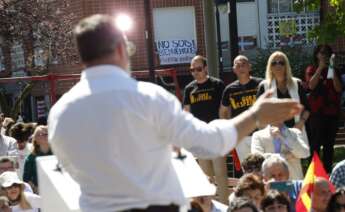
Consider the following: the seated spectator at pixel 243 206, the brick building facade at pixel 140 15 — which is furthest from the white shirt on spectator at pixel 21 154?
the brick building facade at pixel 140 15

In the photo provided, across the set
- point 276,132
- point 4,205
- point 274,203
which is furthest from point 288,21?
point 274,203

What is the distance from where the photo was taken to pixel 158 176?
3.72m

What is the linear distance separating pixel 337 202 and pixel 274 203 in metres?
0.52

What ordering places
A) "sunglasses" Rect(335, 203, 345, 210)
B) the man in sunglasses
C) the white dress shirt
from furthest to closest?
the man in sunglasses → "sunglasses" Rect(335, 203, 345, 210) → the white dress shirt

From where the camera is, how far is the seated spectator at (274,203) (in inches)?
271

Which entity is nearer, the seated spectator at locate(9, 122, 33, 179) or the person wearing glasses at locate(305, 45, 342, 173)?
the seated spectator at locate(9, 122, 33, 179)

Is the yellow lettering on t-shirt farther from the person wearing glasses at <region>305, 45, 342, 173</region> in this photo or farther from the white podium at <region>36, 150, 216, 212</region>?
the white podium at <region>36, 150, 216, 212</region>

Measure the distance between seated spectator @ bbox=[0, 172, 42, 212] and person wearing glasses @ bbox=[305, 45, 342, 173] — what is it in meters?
4.19

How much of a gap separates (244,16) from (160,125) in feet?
87.6

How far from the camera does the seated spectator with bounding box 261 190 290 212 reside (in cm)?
688

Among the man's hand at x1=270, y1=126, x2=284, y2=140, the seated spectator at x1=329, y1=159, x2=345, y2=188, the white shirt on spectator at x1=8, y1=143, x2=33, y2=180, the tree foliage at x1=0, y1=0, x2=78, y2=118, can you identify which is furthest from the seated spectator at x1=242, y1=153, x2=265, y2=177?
the tree foliage at x1=0, y1=0, x2=78, y2=118

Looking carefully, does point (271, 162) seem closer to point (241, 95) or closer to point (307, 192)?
point (307, 192)

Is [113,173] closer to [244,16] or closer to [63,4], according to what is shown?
[63,4]

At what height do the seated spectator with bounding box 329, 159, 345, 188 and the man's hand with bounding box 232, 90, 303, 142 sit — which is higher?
the man's hand with bounding box 232, 90, 303, 142
